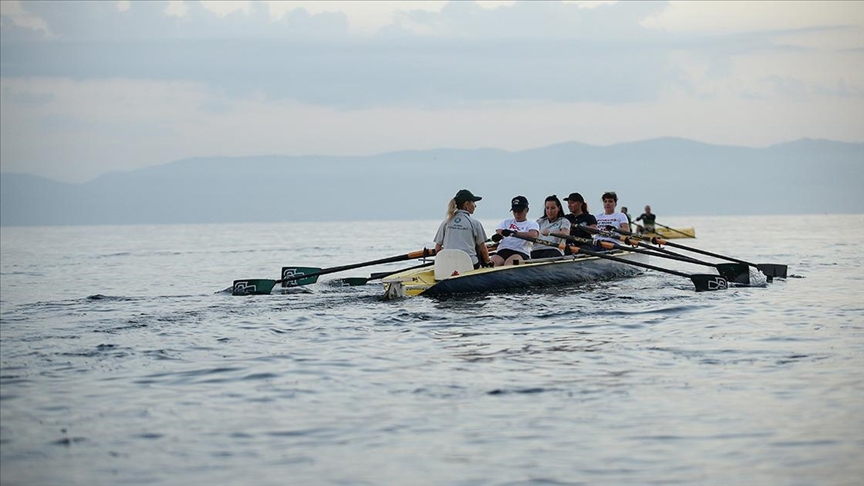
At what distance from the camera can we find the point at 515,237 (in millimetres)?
18109

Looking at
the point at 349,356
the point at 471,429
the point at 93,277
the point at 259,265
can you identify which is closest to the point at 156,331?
the point at 349,356

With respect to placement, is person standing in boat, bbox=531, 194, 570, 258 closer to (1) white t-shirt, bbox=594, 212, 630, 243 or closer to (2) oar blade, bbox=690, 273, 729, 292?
(2) oar blade, bbox=690, 273, 729, 292

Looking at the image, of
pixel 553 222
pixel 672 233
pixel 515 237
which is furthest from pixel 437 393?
pixel 672 233

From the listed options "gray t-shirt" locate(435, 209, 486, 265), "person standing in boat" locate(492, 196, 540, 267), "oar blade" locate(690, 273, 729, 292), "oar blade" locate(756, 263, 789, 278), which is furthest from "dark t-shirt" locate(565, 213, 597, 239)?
"gray t-shirt" locate(435, 209, 486, 265)

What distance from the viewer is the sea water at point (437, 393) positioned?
637cm

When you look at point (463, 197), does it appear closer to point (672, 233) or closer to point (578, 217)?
point (578, 217)

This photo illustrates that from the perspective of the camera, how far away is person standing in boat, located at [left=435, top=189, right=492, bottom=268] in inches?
647

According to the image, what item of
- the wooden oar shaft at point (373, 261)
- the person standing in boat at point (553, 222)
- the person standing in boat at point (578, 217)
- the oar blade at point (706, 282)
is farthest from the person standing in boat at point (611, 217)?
the wooden oar shaft at point (373, 261)

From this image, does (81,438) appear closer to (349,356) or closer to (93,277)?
(349,356)

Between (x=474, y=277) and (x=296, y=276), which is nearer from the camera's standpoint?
(x=474, y=277)

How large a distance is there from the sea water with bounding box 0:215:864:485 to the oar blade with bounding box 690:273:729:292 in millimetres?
2183

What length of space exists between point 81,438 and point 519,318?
7.79 m

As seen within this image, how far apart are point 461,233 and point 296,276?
137 inches

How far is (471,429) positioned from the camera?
23.7 feet
